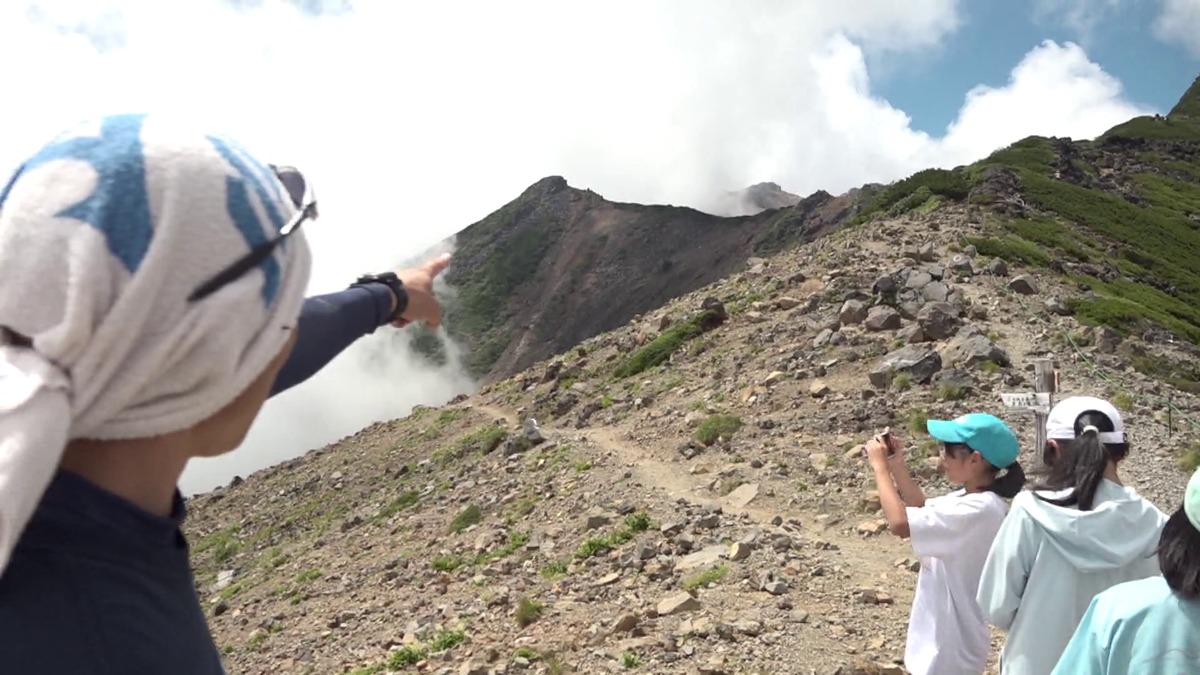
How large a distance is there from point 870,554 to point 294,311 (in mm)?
8572

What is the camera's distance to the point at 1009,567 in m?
3.34

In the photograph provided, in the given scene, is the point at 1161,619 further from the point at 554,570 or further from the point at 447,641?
the point at 554,570

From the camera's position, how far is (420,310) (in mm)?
2043

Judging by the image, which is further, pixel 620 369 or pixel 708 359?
pixel 620 369

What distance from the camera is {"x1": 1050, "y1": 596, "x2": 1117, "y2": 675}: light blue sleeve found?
8.14 feet

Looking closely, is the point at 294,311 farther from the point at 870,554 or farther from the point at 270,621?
the point at 270,621

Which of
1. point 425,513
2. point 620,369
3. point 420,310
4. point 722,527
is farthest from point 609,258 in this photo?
point 420,310

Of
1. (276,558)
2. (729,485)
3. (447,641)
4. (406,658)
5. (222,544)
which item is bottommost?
(222,544)

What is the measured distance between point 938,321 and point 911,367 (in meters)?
2.35

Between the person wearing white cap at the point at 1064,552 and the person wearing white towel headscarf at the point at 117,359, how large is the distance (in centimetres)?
307

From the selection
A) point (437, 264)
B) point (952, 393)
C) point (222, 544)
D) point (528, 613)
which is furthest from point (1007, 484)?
point (222, 544)

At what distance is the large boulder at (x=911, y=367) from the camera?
46.9 ft

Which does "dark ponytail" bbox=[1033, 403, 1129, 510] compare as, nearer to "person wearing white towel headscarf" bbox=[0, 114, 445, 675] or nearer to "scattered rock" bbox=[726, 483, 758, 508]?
"person wearing white towel headscarf" bbox=[0, 114, 445, 675]

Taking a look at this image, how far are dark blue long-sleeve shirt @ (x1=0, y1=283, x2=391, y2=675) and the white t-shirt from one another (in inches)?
131
